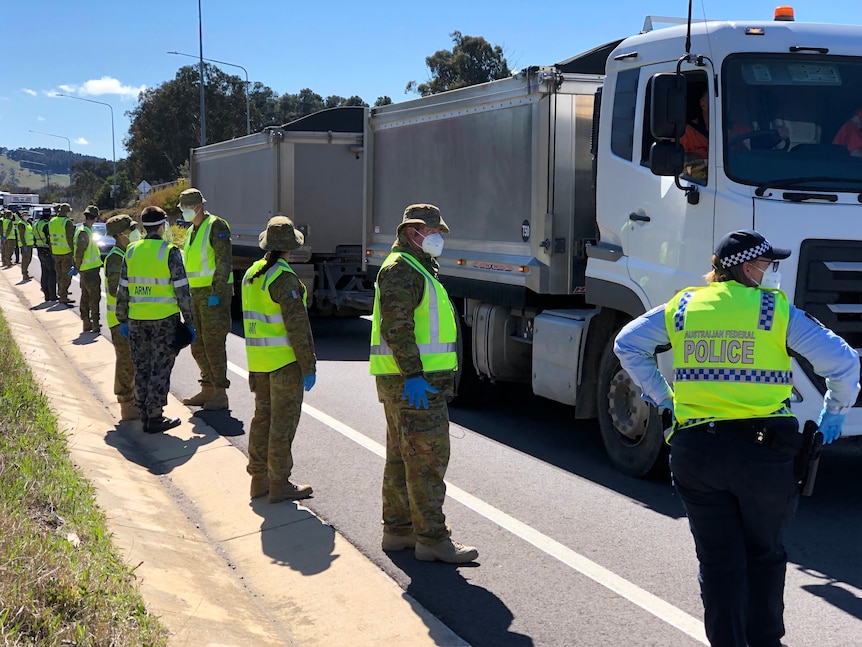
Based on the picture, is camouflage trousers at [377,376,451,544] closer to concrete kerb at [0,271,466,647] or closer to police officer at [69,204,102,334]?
concrete kerb at [0,271,466,647]

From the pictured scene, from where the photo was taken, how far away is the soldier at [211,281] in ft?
30.7

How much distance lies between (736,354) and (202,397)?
6849 mm

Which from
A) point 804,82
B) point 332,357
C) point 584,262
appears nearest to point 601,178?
point 584,262

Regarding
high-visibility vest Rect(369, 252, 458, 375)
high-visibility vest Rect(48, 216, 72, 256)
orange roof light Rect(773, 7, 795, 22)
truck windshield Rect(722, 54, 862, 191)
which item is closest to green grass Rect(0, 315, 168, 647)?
high-visibility vest Rect(369, 252, 458, 375)

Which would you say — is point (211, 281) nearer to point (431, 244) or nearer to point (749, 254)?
point (431, 244)

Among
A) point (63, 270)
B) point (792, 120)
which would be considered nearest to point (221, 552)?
point (792, 120)

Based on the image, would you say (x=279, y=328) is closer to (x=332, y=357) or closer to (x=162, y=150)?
(x=332, y=357)

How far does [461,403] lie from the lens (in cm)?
986

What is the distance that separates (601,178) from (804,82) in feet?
5.26

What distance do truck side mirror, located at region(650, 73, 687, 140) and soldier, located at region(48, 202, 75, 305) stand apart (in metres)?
13.0

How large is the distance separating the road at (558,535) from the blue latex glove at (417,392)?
36.1 inches

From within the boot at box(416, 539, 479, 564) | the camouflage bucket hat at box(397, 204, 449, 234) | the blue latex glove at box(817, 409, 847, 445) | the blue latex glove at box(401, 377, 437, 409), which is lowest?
the boot at box(416, 539, 479, 564)

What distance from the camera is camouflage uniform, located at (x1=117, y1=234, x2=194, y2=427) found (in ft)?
27.9

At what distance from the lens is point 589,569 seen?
5.31 metres
